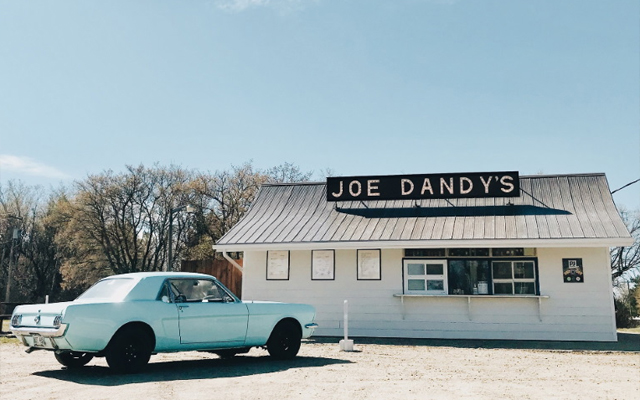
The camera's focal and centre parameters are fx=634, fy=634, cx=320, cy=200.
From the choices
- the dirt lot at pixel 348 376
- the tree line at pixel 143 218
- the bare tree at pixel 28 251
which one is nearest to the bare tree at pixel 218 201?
the tree line at pixel 143 218

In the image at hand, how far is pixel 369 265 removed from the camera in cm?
1695

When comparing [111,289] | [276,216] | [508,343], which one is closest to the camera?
[111,289]

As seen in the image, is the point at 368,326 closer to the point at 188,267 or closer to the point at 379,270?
the point at 379,270

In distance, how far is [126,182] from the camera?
41812 millimetres

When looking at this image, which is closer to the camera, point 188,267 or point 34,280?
point 188,267

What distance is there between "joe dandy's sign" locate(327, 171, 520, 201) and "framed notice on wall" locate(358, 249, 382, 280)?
2.36 m

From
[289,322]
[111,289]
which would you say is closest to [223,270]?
[289,322]

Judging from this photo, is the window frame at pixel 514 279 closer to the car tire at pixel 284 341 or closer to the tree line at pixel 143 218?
the car tire at pixel 284 341

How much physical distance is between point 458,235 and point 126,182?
30.4 metres

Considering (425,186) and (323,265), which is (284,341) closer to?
(323,265)

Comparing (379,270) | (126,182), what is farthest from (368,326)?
(126,182)

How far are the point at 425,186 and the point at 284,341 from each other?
8.62 m

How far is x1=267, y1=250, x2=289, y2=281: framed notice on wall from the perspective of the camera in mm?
17484

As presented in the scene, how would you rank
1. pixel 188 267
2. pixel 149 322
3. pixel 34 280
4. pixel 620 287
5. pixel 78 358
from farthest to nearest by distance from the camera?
pixel 34 280
pixel 620 287
pixel 188 267
pixel 78 358
pixel 149 322
